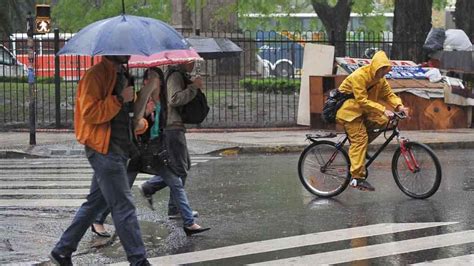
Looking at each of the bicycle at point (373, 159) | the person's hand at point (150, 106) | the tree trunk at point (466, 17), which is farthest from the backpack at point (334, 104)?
the tree trunk at point (466, 17)

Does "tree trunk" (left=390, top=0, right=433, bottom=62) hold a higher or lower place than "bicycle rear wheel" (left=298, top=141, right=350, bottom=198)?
higher

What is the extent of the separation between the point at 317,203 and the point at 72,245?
13.2ft

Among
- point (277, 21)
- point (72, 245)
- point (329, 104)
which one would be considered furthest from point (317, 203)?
point (277, 21)

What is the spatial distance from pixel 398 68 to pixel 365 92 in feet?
32.3

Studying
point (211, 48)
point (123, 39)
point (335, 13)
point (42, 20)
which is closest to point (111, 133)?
point (123, 39)

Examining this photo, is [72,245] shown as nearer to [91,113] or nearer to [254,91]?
[91,113]

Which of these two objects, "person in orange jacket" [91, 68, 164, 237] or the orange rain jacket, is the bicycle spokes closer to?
"person in orange jacket" [91, 68, 164, 237]

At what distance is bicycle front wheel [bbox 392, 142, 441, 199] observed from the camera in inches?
412

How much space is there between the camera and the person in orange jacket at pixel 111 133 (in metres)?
6.80

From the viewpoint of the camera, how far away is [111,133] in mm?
6902

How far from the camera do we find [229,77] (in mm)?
26797

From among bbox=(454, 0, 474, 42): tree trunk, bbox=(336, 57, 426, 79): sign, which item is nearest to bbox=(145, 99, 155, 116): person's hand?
bbox=(336, 57, 426, 79): sign

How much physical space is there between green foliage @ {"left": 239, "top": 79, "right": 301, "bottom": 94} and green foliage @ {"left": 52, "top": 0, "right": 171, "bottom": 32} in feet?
52.6

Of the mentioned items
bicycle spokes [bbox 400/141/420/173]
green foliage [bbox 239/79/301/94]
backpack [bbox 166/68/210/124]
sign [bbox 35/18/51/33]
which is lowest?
bicycle spokes [bbox 400/141/420/173]
